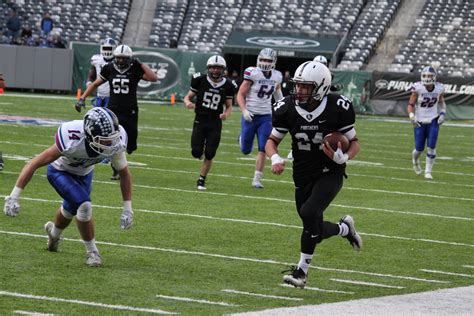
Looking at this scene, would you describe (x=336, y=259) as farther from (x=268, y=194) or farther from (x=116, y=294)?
(x=268, y=194)

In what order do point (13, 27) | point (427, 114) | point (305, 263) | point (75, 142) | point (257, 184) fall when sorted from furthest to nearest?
1. point (13, 27)
2. point (427, 114)
3. point (257, 184)
4. point (75, 142)
5. point (305, 263)

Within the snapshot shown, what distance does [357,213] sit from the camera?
480 inches

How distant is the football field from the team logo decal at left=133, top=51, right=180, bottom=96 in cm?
2029

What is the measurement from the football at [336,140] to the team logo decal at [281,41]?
1233 inches

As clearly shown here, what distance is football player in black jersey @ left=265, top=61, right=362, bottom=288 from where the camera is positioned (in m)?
7.82

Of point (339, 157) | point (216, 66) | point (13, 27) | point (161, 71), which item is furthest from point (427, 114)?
point (13, 27)

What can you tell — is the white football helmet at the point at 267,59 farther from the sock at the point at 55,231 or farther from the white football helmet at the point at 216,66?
the sock at the point at 55,231

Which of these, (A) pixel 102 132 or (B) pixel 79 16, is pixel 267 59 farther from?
(B) pixel 79 16

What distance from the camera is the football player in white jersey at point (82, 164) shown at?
7.68 m

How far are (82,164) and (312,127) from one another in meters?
1.64

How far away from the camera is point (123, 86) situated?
46.8 feet

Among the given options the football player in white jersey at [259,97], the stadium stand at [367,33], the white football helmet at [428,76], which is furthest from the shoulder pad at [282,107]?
the stadium stand at [367,33]

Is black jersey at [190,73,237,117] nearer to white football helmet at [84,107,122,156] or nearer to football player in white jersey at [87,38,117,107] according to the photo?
football player in white jersey at [87,38,117,107]

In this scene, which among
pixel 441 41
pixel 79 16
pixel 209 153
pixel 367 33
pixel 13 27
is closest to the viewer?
pixel 209 153
